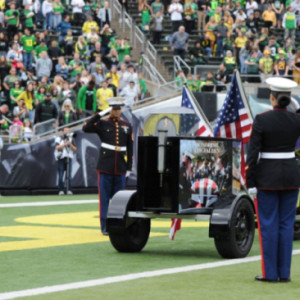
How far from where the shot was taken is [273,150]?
31.7 feet

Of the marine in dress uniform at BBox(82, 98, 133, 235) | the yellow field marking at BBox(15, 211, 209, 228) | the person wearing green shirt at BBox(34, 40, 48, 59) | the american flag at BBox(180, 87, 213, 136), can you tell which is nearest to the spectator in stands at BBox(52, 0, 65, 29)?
the person wearing green shirt at BBox(34, 40, 48, 59)

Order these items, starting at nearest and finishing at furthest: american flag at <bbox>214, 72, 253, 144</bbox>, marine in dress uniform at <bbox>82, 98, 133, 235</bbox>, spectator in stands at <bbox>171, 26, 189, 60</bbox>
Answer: american flag at <bbox>214, 72, 253, 144</bbox> → marine in dress uniform at <bbox>82, 98, 133, 235</bbox> → spectator in stands at <bbox>171, 26, 189, 60</bbox>

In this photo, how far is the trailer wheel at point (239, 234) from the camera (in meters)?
11.2

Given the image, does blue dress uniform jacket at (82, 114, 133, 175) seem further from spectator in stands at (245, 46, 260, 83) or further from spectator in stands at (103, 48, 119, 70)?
spectator in stands at (103, 48, 119, 70)

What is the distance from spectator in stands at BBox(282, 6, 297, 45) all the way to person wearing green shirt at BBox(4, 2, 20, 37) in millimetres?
10188

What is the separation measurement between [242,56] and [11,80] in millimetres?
8115

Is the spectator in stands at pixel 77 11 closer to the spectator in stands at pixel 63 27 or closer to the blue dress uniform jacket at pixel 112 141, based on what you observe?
the spectator in stands at pixel 63 27

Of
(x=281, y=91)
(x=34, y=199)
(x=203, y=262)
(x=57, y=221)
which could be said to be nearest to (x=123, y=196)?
(x=203, y=262)

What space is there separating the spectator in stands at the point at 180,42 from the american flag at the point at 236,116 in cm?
1893

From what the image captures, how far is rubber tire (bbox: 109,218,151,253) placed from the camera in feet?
38.8

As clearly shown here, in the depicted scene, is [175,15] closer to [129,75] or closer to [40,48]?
[129,75]

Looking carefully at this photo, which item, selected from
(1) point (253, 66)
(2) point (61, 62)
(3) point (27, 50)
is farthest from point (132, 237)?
(1) point (253, 66)

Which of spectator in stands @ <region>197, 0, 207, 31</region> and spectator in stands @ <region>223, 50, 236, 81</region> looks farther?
spectator in stands @ <region>197, 0, 207, 31</region>

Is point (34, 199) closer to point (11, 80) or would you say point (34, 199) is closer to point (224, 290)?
point (11, 80)
